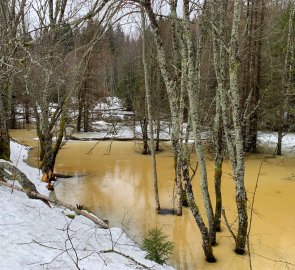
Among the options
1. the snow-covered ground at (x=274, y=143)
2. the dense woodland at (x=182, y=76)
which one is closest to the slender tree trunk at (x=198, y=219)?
the dense woodland at (x=182, y=76)

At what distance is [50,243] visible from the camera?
237 inches

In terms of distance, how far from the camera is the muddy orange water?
27.4 ft

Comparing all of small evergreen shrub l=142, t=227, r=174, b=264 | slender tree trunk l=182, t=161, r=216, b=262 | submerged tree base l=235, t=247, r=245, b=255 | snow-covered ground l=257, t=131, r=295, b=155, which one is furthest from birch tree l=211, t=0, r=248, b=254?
snow-covered ground l=257, t=131, r=295, b=155

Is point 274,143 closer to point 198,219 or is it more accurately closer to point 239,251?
point 239,251

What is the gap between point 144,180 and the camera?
51.5ft

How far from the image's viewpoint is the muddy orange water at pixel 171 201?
834 centimetres

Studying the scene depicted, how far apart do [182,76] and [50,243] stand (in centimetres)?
423

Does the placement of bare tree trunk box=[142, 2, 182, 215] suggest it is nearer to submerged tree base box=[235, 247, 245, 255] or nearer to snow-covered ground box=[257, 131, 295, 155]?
submerged tree base box=[235, 247, 245, 255]

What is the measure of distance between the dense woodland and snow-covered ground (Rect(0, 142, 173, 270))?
1.88m

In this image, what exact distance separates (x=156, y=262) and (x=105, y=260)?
1.54m

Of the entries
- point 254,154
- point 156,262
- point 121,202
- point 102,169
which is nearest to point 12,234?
point 156,262

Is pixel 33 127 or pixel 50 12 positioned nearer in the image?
pixel 50 12

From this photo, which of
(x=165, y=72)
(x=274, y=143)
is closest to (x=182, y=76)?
(x=165, y=72)

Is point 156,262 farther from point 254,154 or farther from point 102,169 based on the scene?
point 254,154
